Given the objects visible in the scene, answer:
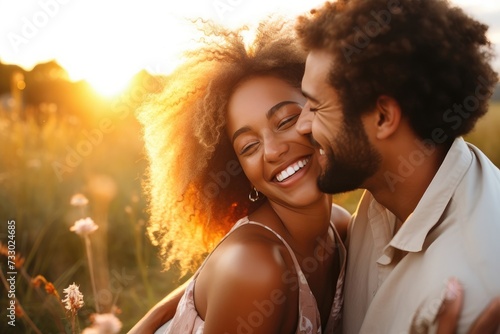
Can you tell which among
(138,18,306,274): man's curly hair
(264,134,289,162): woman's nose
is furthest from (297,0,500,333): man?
(138,18,306,274): man's curly hair

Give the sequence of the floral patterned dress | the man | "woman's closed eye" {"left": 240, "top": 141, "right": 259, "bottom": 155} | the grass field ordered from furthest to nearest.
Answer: the grass field
"woman's closed eye" {"left": 240, "top": 141, "right": 259, "bottom": 155}
the floral patterned dress
the man

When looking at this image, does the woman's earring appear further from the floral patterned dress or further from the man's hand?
the man's hand

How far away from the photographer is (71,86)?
35.1 feet

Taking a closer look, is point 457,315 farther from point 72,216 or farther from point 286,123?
point 72,216

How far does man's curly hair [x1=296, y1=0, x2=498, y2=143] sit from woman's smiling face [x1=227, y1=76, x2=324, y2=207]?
1.05ft

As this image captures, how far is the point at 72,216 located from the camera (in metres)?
5.00

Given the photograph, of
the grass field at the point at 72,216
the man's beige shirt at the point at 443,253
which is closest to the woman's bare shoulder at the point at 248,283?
the man's beige shirt at the point at 443,253

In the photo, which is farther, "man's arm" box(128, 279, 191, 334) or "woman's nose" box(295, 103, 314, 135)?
"man's arm" box(128, 279, 191, 334)

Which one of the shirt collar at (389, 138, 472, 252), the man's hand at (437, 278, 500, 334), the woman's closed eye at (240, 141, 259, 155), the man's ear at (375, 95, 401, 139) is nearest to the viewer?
the man's hand at (437, 278, 500, 334)

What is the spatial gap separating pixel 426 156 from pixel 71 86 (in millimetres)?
9027

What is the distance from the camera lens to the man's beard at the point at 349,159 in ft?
8.87

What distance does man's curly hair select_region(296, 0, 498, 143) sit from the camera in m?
2.50

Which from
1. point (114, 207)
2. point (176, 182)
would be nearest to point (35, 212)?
point (114, 207)

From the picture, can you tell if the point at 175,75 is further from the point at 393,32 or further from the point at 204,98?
the point at 393,32
